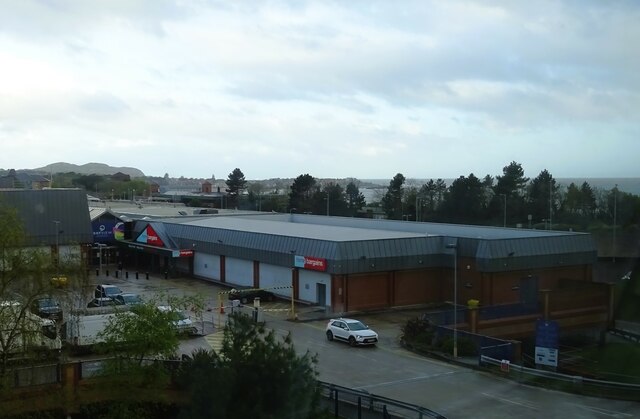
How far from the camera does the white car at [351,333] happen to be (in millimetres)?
23859

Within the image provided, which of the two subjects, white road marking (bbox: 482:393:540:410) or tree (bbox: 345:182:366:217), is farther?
tree (bbox: 345:182:366:217)

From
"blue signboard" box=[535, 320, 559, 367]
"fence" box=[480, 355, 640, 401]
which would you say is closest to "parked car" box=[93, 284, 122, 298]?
"fence" box=[480, 355, 640, 401]

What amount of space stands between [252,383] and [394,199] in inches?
2705

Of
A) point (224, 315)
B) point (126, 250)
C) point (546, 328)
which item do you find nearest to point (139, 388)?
point (546, 328)

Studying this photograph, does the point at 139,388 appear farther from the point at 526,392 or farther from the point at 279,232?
the point at 279,232

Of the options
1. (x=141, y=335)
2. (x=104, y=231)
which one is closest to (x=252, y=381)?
(x=141, y=335)

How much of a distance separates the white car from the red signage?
18.2 ft

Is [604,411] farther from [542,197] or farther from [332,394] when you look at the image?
[542,197]

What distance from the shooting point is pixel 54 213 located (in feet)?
135

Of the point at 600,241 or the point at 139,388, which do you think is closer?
the point at 139,388

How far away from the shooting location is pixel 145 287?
37750mm

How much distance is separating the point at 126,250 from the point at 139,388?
34586 millimetres

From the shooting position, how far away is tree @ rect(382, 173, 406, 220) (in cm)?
7453

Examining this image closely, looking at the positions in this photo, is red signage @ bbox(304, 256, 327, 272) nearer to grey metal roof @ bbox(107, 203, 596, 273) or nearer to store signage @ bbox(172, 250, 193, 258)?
grey metal roof @ bbox(107, 203, 596, 273)
